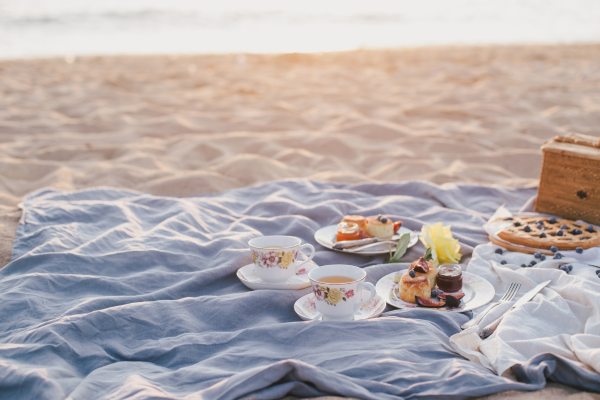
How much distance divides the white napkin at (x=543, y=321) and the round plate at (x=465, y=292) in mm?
66

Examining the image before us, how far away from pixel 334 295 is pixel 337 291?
21 mm

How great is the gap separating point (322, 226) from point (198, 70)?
299 inches

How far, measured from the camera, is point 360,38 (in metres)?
17.5

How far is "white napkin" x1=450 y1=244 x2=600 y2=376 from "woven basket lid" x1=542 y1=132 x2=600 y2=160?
0.67m

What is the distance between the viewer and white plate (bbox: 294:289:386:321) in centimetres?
187

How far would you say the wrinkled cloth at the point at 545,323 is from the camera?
1.58 metres

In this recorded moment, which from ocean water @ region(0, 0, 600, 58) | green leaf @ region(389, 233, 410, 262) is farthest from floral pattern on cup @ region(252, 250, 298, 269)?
ocean water @ region(0, 0, 600, 58)

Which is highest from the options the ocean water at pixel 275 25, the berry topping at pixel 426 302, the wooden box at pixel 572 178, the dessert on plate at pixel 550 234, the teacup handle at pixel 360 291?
the ocean water at pixel 275 25

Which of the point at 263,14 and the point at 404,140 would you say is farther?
the point at 263,14

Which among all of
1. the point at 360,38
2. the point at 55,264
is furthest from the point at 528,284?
the point at 360,38

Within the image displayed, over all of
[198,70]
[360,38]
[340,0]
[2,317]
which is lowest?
[2,317]

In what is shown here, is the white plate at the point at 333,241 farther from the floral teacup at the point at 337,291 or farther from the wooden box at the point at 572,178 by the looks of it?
the wooden box at the point at 572,178

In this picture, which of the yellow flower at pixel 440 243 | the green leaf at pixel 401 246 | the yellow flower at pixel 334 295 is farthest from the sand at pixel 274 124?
the green leaf at pixel 401 246

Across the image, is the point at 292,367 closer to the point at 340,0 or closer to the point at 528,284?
the point at 528,284
